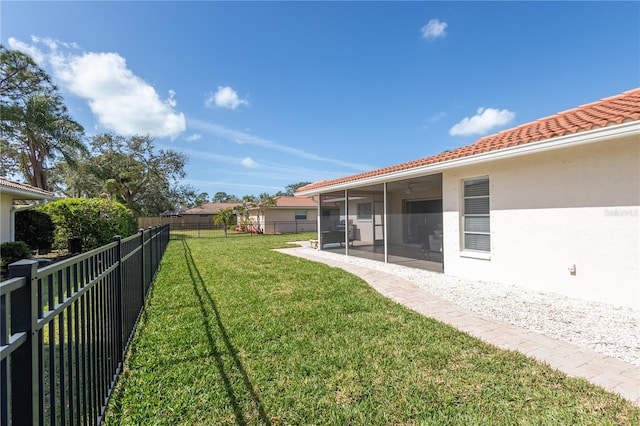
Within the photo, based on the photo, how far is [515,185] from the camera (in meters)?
6.20

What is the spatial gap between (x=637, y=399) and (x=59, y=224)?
16.9 metres

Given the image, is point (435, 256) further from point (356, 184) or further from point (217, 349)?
point (217, 349)

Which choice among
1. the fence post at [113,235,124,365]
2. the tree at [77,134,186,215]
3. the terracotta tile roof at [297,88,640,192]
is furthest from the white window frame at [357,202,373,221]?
the tree at [77,134,186,215]

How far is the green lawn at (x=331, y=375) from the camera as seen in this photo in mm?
2391

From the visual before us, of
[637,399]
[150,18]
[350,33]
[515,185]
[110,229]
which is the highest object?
[350,33]

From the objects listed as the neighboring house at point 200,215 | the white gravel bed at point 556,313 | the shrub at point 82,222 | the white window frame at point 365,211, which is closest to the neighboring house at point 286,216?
the neighboring house at point 200,215

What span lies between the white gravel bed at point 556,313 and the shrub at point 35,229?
15811 mm

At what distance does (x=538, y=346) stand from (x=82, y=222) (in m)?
15.5

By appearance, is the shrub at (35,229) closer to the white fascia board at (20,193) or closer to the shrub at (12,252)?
the white fascia board at (20,193)

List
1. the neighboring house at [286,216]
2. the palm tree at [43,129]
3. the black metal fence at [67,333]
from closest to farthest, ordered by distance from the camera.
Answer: the black metal fence at [67,333], the palm tree at [43,129], the neighboring house at [286,216]

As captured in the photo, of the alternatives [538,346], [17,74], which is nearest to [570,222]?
[538,346]

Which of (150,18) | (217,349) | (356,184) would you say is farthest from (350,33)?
(217,349)

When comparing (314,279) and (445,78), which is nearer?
(314,279)

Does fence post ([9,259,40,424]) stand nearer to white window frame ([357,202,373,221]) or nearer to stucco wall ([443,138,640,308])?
stucco wall ([443,138,640,308])
